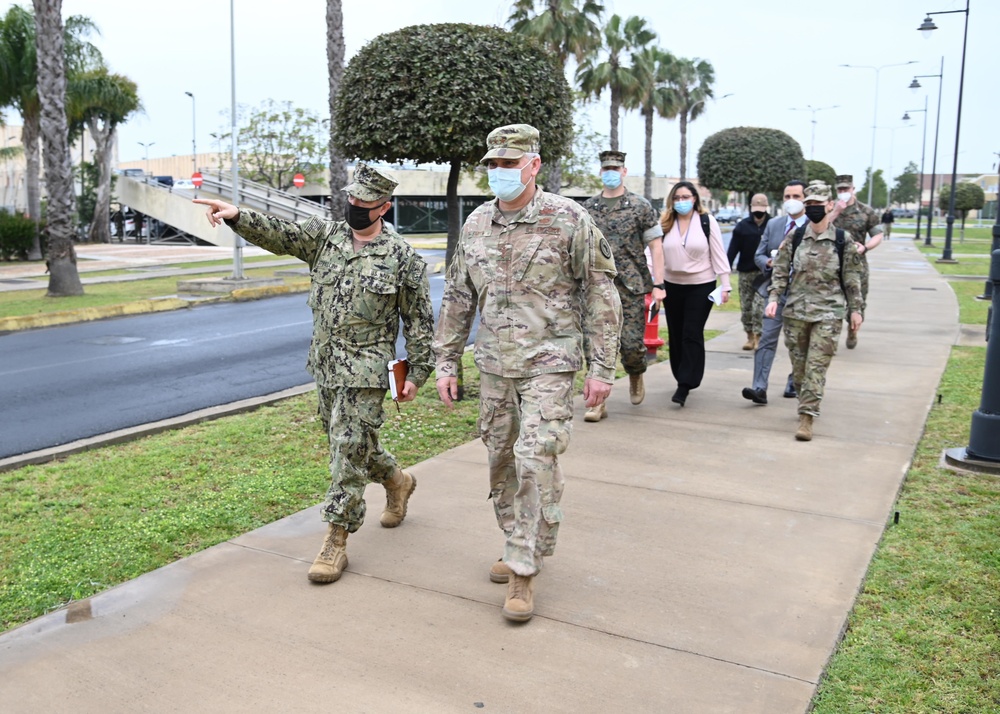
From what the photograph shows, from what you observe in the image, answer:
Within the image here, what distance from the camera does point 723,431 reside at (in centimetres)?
716

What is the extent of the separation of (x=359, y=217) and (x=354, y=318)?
1.50 ft

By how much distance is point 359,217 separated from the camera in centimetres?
438

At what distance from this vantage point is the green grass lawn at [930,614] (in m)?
3.36

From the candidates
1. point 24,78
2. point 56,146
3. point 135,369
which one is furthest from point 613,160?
point 24,78

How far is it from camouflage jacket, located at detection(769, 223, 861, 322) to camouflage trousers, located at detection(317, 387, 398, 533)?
3725 millimetres

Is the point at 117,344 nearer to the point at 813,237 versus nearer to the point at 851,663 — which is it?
the point at 813,237

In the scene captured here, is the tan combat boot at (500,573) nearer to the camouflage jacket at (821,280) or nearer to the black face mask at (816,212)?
the camouflage jacket at (821,280)

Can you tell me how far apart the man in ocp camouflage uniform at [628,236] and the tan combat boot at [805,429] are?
1338 millimetres

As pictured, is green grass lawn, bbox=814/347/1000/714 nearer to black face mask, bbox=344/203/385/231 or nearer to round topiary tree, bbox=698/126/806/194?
black face mask, bbox=344/203/385/231

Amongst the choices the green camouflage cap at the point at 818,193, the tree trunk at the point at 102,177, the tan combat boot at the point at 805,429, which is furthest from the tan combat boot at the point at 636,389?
the tree trunk at the point at 102,177

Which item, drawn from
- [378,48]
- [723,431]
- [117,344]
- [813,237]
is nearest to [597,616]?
[723,431]

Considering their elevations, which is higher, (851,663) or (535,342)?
(535,342)

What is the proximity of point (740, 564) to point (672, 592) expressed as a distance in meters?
0.50

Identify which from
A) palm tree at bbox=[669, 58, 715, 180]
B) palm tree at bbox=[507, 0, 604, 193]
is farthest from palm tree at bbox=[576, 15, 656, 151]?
palm tree at bbox=[669, 58, 715, 180]
